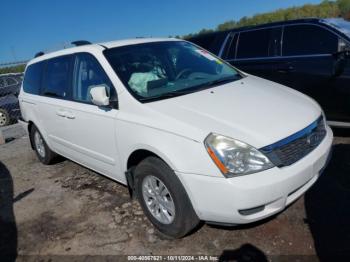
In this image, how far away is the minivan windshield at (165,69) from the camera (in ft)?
10.7

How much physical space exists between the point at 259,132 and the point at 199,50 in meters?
2.01

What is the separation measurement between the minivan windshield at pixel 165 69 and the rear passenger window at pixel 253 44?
183 cm

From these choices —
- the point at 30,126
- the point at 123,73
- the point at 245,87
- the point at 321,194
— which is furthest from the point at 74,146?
the point at 321,194

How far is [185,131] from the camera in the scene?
2.58 m

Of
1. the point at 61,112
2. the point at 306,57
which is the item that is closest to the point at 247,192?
the point at 61,112

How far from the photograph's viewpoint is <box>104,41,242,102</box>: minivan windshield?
128 inches

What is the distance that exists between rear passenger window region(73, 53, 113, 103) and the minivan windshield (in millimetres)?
164

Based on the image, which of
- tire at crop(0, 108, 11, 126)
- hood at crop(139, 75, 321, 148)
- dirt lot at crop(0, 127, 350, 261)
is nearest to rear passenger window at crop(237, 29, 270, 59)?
dirt lot at crop(0, 127, 350, 261)

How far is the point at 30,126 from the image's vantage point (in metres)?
5.55

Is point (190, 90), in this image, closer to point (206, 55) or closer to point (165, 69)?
point (165, 69)

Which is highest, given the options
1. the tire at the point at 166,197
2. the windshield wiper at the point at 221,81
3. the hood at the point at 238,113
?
the windshield wiper at the point at 221,81

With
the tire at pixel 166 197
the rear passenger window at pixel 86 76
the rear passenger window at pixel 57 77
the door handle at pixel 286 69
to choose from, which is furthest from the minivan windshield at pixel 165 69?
the door handle at pixel 286 69

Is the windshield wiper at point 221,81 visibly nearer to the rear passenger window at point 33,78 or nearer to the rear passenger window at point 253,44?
the rear passenger window at point 253,44

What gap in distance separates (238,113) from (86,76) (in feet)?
6.24
